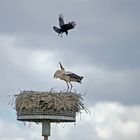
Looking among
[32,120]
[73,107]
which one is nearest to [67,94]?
[73,107]

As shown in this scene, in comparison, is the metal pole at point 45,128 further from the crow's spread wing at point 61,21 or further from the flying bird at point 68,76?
the crow's spread wing at point 61,21

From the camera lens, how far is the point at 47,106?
15328 millimetres

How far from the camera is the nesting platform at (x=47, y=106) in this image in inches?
602

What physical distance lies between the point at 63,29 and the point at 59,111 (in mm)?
2731

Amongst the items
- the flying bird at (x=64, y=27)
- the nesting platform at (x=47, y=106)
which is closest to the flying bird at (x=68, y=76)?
the nesting platform at (x=47, y=106)

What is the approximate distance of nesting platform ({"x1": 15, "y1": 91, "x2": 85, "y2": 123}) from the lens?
15.3 m

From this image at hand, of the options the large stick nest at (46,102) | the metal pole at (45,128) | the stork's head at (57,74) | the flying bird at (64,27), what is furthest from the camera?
the metal pole at (45,128)

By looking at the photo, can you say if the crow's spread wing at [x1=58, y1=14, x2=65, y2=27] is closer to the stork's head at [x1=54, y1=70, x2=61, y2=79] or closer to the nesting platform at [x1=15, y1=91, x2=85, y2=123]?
the stork's head at [x1=54, y1=70, x2=61, y2=79]

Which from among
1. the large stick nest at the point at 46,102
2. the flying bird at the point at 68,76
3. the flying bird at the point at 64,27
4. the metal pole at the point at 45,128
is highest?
the flying bird at the point at 64,27

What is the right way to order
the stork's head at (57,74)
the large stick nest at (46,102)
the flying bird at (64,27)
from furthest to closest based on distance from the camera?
1. the stork's head at (57,74)
2. the flying bird at (64,27)
3. the large stick nest at (46,102)

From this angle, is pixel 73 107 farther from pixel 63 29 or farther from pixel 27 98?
pixel 63 29

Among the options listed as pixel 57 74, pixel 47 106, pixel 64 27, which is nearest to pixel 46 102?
pixel 47 106

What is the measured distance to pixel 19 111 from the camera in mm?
15695

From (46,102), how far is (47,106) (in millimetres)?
154
